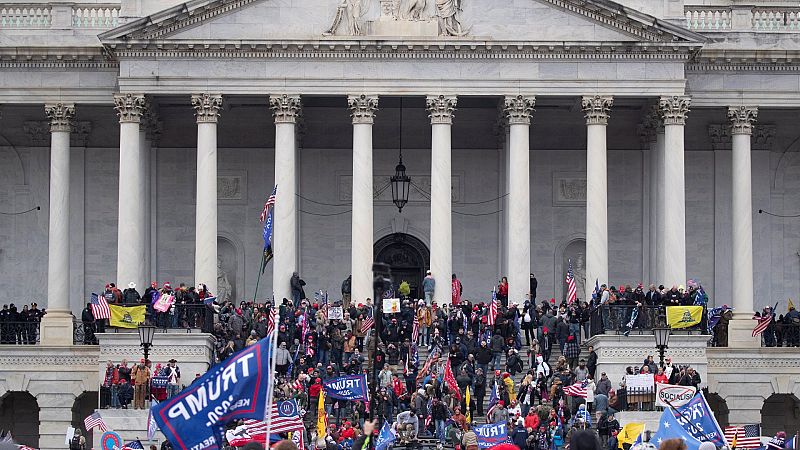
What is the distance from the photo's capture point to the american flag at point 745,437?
50406 mm

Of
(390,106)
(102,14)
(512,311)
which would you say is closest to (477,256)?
(390,106)

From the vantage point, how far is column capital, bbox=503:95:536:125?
77500mm

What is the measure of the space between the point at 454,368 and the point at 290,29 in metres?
15.5

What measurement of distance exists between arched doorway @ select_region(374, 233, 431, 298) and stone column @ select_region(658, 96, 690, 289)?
475 inches

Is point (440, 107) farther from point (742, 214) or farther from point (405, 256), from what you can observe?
point (742, 214)

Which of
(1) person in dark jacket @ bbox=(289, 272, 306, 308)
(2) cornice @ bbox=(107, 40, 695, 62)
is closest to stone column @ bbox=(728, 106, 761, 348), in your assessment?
(2) cornice @ bbox=(107, 40, 695, 62)

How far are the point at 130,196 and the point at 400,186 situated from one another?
35.1 feet

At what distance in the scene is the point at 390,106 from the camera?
8175cm

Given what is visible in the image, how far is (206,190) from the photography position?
76812mm

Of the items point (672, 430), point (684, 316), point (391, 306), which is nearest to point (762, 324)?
point (684, 316)

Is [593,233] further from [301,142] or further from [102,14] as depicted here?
[102,14]

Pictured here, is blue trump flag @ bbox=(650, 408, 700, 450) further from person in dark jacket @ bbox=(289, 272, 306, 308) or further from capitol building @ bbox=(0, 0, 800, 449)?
person in dark jacket @ bbox=(289, 272, 306, 308)

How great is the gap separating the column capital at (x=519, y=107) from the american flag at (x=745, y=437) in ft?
78.4

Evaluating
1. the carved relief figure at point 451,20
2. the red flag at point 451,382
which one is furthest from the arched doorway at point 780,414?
the carved relief figure at point 451,20
